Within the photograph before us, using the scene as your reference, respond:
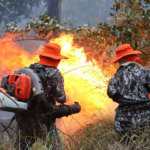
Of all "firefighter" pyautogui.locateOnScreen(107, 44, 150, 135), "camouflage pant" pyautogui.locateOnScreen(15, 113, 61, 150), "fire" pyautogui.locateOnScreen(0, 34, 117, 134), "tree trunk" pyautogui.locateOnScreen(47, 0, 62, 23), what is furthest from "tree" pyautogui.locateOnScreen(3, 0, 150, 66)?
"tree trunk" pyautogui.locateOnScreen(47, 0, 62, 23)

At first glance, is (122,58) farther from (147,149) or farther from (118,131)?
(147,149)

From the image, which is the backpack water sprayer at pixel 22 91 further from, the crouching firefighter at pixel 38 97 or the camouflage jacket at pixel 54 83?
the camouflage jacket at pixel 54 83

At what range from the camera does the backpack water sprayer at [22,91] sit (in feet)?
9.91

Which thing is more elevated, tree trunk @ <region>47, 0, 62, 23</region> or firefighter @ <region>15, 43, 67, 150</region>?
tree trunk @ <region>47, 0, 62, 23</region>

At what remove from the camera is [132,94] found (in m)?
3.04

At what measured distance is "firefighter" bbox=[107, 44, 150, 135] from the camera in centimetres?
303

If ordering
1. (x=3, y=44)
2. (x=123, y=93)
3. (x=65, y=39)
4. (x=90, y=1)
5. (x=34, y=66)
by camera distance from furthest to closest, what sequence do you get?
1. (x=90, y=1)
2. (x=3, y=44)
3. (x=65, y=39)
4. (x=34, y=66)
5. (x=123, y=93)

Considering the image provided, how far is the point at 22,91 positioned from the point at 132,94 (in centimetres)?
131

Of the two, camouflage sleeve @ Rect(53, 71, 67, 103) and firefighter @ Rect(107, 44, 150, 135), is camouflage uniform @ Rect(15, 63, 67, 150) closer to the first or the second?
camouflage sleeve @ Rect(53, 71, 67, 103)

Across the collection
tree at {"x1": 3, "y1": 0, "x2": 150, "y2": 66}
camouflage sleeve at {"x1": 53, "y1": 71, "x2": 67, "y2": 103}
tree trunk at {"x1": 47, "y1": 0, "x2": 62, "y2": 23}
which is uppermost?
tree trunk at {"x1": 47, "y1": 0, "x2": 62, "y2": 23}

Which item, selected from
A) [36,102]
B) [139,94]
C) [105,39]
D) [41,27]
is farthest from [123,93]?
[41,27]

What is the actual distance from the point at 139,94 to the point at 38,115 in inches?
51.4

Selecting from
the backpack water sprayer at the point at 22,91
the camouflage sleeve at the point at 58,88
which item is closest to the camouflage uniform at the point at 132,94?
the camouflage sleeve at the point at 58,88

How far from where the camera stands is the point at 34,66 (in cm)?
356
